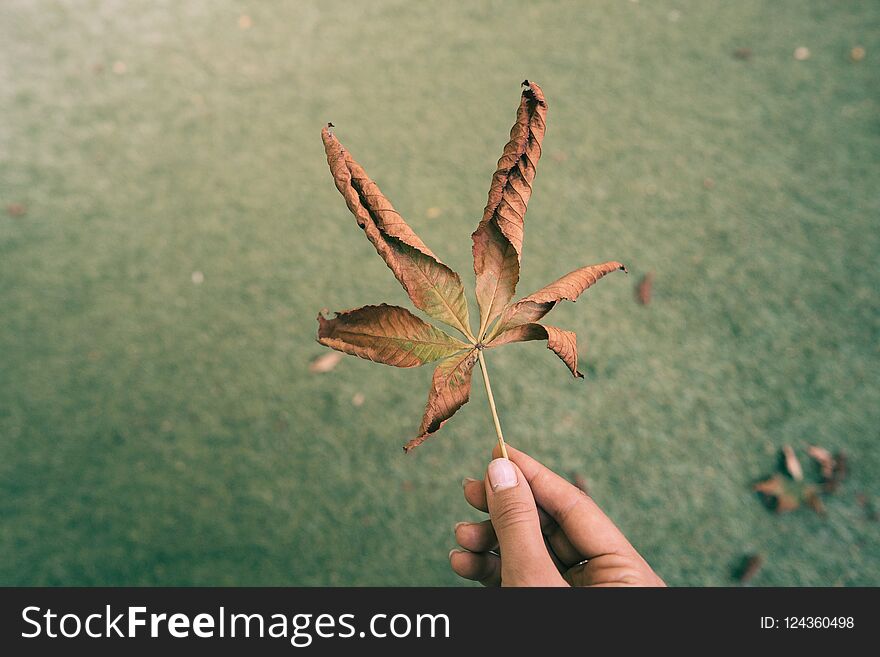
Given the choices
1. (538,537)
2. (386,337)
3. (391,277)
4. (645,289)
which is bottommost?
(538,537)

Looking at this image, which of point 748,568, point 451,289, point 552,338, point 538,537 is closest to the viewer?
point 552,338

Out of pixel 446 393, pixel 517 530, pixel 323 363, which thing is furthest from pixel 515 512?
pixel 323 363

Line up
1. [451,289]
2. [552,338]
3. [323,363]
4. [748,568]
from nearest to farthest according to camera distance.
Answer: [552,338]
[451,289]
[748,568]
[323,363]

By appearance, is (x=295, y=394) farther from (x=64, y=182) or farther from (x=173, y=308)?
(x=64, y=182)

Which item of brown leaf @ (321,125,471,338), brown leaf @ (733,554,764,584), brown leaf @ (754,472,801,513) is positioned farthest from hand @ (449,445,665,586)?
brown leaf @ (754,472,801,513)

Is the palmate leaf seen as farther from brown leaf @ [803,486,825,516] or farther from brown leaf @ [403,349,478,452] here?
brown leaf @ [803,486,825,516]

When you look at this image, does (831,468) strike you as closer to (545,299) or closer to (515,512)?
(515,512)

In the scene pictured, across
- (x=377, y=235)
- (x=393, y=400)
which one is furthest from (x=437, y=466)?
(x=377, y=235)
